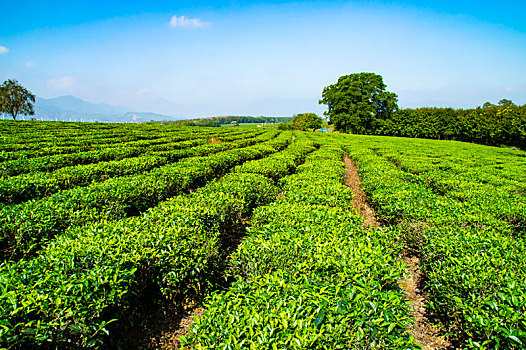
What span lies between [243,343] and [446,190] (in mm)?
10815

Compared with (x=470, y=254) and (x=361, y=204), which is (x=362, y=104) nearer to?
(x=361, y=204)

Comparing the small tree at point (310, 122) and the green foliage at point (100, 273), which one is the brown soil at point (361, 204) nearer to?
the green foliage at point (100, 273)

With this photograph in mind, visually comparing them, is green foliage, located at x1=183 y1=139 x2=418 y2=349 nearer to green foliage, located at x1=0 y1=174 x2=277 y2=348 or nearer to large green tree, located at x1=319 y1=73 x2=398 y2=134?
green foliage, located at x1=0 y1=174 x2=277 y2=348

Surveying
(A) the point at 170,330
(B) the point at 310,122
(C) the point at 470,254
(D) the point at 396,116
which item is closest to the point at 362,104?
(D) the point at 396,116

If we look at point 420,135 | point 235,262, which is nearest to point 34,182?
point 235,262

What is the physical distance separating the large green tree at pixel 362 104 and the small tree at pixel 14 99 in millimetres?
77140

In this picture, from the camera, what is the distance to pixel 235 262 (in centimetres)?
396

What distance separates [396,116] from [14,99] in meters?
94.0

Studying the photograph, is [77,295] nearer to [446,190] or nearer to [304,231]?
[304,231]

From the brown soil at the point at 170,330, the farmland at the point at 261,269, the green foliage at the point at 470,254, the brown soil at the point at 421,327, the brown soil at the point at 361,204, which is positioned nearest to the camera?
the farmland at the point at 261,269

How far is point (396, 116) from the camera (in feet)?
A: 193

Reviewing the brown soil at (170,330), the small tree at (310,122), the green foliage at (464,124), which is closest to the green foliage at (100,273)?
the brown soil at (170,330)

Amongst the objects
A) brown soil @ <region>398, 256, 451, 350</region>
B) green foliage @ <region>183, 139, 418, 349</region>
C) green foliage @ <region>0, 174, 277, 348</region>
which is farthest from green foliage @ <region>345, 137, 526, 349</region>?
green foliage @ <region>0, 174, 277, 348</region>

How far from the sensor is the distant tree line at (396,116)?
161ft
